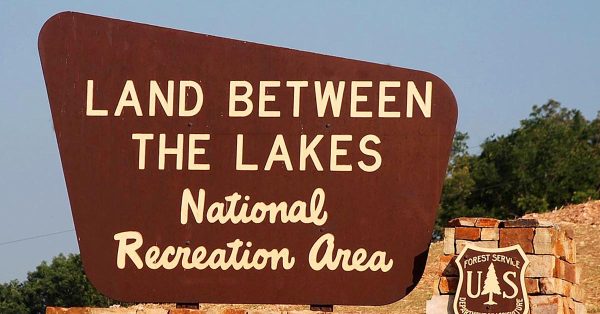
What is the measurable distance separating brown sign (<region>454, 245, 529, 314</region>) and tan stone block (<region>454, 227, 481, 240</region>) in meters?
0.21

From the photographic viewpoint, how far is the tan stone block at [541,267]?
12539 millimetres

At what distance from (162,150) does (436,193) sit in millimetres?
3115

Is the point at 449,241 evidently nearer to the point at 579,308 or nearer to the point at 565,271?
the point at 565,271

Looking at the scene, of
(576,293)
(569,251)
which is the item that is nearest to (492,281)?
(569,251)

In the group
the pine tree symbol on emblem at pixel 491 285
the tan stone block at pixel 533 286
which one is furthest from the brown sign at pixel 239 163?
the tan stone block at pixel 533 286

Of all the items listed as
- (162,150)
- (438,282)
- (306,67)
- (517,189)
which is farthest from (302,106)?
(517,189)

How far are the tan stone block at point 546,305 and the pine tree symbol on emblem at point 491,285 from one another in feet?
1.22

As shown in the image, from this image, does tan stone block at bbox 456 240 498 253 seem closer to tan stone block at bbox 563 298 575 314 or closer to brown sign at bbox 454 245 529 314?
brown sign at bbox 454 245 529 314

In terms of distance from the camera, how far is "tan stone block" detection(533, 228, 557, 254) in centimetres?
1263

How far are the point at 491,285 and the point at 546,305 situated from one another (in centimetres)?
58

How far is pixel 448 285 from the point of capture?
1283 centimetres

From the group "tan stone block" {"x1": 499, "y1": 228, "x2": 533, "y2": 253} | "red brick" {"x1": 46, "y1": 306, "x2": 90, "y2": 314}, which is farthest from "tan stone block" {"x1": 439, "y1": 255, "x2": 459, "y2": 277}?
"red brick" {"x1": 46, "y1": 306, "x2": 90, "y2": 314}

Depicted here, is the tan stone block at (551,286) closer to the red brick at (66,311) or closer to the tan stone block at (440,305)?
the tan stone block at (440,305)

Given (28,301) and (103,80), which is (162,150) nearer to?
(103,80)
